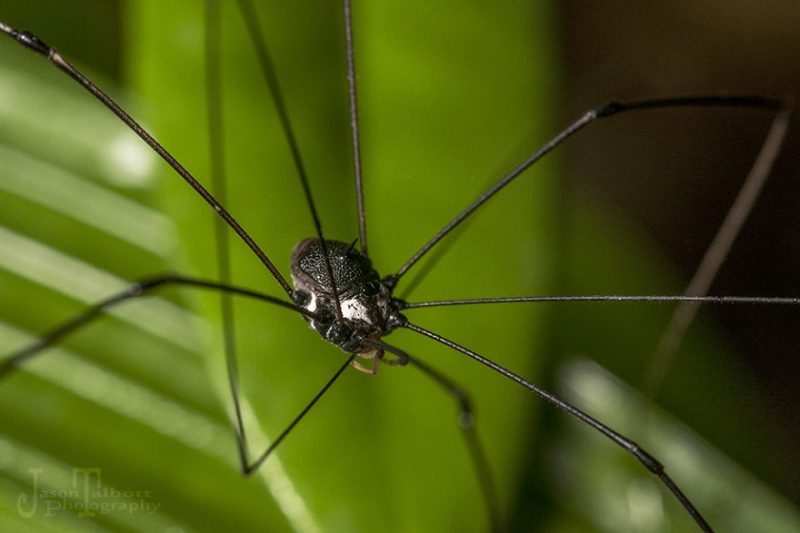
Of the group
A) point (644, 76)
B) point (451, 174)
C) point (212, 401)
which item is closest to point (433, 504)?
point (212, 401)

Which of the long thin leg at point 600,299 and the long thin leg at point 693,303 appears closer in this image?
the long thin leg at point 600,299

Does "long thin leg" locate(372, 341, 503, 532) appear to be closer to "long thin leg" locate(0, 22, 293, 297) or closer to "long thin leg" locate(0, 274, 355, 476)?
"long thin leg" locate(0, 274, 355, 476)

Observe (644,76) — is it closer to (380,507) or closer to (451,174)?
(451,174)

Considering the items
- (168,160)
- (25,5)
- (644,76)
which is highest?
(644,76)

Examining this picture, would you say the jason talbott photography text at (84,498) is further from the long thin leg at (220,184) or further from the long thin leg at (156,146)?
the long thin leg at (156,146)

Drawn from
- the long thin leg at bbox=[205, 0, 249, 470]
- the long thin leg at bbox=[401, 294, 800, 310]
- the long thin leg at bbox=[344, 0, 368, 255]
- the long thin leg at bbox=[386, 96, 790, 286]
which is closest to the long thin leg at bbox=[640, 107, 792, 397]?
the long thin leg at bbox=[386, 96, 790, 286]

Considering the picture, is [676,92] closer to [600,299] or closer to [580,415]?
[600,299]

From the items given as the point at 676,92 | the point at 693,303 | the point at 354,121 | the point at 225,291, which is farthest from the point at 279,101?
the point at 676,92

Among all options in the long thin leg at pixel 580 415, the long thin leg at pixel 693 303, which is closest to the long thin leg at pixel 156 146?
the long thin leg at pixel 580 415
